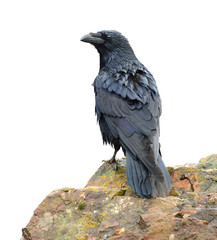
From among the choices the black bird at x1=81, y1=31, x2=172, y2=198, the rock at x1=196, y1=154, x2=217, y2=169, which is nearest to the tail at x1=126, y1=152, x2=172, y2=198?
the black bird at x1=81, y1=31, x2=172, y2=198

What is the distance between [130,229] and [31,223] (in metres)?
1.53

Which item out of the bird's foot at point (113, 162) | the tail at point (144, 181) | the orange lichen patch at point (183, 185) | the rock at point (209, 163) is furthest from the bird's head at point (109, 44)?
the orange lichen patch at point (183, 185)

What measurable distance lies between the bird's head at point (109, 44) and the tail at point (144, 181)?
7.50 ft

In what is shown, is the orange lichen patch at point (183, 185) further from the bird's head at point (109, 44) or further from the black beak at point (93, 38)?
the black beak at point (93, 38)

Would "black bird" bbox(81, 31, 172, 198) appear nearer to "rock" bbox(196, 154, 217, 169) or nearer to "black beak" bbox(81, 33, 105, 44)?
"black beak" bbox(81, 33, 105, 44)

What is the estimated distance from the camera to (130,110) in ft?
22.3

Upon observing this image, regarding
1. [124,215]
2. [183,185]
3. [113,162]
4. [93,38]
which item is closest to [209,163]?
[183,185]

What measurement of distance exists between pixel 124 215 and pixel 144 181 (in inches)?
31.2

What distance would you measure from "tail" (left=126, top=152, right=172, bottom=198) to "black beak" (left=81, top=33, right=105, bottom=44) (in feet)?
8.34

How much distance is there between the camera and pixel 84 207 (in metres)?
6.12

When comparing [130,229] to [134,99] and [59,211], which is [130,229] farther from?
[134,99]

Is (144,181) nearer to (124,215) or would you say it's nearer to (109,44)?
(124,215)

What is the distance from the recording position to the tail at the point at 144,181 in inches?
242

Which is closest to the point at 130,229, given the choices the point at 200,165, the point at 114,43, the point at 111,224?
the point at 111,224
